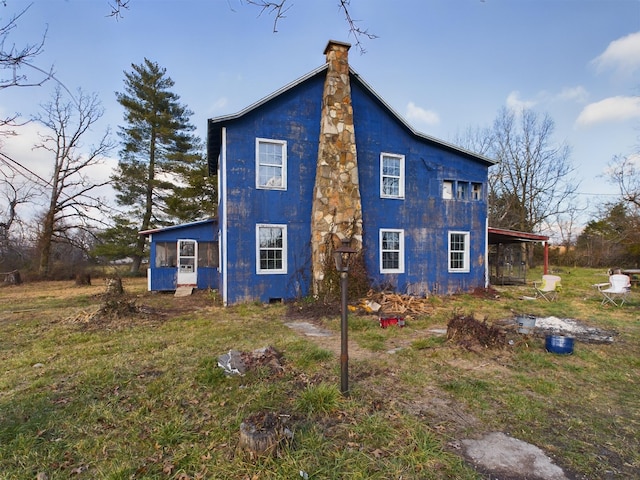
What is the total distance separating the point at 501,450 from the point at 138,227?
23.6 metres

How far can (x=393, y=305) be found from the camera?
918 cm

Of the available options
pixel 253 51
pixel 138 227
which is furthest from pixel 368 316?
pixel 138 227

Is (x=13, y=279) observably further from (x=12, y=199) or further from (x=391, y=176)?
(x=391, y=176)

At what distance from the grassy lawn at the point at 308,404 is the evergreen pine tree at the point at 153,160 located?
16.8 metres

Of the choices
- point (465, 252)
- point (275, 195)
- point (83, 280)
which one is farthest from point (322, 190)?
point (83, 280)

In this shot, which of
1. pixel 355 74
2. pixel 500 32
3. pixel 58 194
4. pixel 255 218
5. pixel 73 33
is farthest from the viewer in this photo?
pixel 58 194

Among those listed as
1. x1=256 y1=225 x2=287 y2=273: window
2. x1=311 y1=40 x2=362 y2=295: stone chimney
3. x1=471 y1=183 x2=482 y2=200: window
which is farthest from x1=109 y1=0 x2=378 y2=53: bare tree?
x1=471 y1=183 x2=482 y2=200: window

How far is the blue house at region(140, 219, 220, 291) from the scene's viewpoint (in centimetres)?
1360

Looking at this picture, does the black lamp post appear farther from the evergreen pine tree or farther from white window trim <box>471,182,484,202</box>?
the evergreen pine tree

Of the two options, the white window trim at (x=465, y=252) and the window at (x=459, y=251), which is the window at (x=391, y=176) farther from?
the window at (x=459, y=251)

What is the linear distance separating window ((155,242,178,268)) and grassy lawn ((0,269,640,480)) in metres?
7.23

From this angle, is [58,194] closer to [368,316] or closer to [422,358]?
[368,316]

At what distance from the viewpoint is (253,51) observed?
16.4 ft

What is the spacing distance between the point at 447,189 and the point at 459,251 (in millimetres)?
2505
